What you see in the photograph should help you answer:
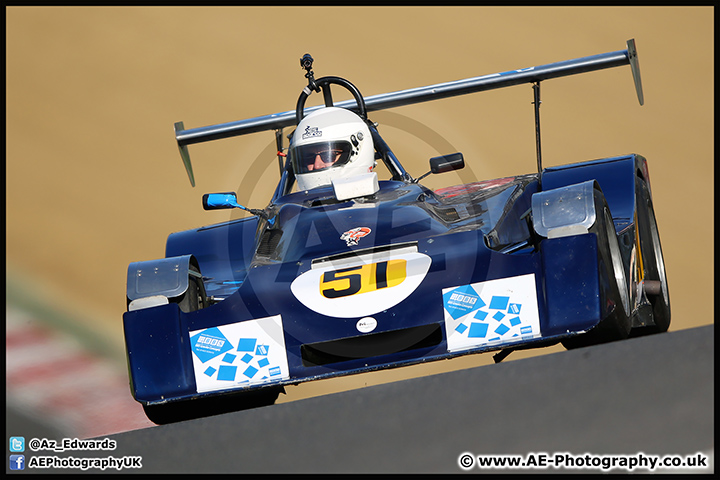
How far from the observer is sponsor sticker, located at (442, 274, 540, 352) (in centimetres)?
479

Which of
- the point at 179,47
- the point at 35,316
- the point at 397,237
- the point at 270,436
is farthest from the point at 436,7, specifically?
the point at 270,436

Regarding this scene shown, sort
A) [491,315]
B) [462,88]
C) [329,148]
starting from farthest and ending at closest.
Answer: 1. [462,88]
2. [329,148]
3. [491,315]

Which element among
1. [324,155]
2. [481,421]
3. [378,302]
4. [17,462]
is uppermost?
[324,155]

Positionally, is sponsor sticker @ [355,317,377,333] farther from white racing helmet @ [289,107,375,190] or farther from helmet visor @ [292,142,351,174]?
helmet visor @ [292,142,351,174]

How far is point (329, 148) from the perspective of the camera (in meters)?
7.11

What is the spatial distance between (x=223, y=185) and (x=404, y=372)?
21.0ft

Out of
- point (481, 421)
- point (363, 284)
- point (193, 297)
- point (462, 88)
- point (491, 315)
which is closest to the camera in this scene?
point (481, 421)

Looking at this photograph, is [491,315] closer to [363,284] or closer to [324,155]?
[363,284]

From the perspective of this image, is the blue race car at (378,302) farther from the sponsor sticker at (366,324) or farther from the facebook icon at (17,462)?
the facebook icon at (17,462)

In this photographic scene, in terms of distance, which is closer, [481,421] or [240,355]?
[481,421]

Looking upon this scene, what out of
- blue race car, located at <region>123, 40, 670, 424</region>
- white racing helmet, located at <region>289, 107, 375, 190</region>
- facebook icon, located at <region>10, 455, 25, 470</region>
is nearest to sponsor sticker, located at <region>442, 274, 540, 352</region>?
blue race car, located at <region>123, 40, 670, 424</region>

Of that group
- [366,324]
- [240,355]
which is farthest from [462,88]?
[240,355]

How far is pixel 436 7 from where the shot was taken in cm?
2133

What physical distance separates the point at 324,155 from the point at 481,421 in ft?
12.8
